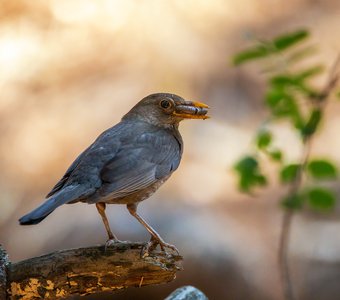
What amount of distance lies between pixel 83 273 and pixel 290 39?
1.79m

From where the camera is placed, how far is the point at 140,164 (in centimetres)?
415

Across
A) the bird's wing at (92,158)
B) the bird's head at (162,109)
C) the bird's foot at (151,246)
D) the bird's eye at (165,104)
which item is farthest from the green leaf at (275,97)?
the bird's foot at (151,246)

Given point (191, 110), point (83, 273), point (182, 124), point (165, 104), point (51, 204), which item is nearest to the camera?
point (51, 204)

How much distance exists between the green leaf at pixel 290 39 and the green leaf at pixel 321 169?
2.40 ft

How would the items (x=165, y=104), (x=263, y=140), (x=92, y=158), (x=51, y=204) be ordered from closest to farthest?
(x=51, y=204)
(x=92, y=158)
(x=165, y=104)
(x=263, y=140)

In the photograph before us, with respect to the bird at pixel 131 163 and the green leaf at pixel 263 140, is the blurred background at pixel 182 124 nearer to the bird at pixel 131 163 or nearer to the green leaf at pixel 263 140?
the green leaf at pixel 263 140

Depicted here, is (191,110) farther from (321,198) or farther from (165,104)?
(321,198)

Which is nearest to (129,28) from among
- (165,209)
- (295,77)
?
(165,209)

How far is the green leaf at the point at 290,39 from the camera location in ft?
15.0

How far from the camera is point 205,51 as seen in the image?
422 inches

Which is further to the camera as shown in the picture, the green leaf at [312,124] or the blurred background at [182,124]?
the blurred background at [182,124]

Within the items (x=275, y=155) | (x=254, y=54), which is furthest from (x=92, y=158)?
(x=275, y=155)

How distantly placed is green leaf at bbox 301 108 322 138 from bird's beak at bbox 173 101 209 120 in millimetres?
842

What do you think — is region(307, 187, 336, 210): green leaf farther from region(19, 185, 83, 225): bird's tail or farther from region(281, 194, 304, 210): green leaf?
region(19, 185, 83, 225): bird's tail
